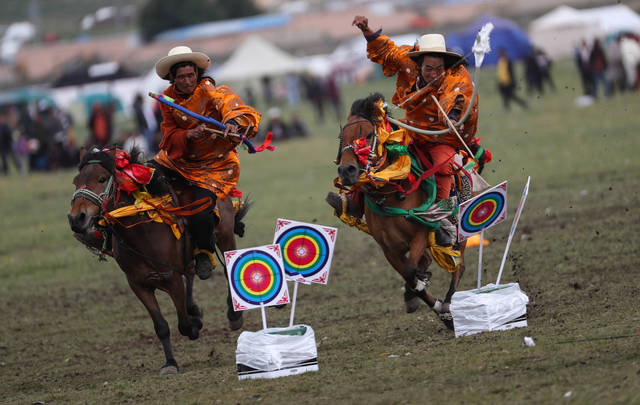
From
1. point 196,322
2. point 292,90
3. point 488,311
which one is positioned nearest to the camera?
point 488,311

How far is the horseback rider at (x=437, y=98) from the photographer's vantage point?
8.04 m

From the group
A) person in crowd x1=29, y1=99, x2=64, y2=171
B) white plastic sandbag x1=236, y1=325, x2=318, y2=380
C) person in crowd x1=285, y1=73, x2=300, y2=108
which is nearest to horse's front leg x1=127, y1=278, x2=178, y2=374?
white plastic sandbag x1=236, y1=325, x2=318, y2=380

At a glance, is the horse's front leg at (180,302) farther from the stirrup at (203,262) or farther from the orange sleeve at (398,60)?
the orange sleeve at (398,60)

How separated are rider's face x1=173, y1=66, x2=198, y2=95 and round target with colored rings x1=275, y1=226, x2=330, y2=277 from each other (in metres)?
1.57

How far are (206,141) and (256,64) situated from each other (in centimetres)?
3639

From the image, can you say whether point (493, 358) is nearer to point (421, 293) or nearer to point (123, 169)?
point (421, 293)

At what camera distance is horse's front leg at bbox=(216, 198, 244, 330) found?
8.63m

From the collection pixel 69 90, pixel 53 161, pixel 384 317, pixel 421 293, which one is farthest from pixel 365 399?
pixel 69 90

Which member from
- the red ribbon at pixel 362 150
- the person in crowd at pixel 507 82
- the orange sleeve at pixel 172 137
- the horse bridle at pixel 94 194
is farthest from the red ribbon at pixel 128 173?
the person in crowd at pixel 507 82

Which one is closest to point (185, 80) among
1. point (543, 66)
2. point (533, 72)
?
point (533, 72)

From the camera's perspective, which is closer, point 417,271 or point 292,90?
point 417,271

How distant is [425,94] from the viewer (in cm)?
831

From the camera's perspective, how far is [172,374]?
7.80m

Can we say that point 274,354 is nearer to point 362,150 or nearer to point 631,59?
point 362,150
